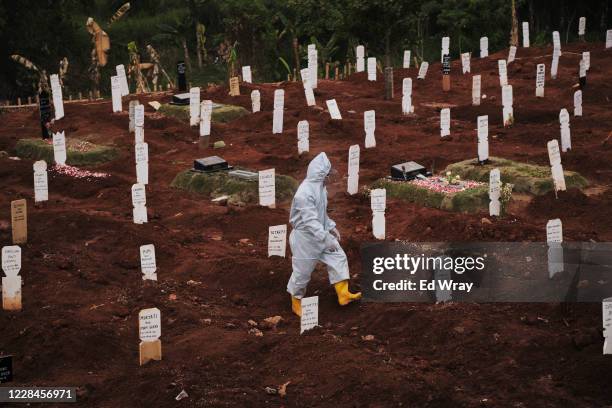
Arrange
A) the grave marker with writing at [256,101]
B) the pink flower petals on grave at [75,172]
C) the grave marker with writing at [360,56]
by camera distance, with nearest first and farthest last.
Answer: the pink flower petals on grave at [75,172] < the grave marker with writing at [256,101] < the grave marker with writing at [360,56]

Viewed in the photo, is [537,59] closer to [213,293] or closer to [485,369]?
[213,293]

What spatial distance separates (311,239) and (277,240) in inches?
52.2

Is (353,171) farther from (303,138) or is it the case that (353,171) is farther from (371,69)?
(371,69)

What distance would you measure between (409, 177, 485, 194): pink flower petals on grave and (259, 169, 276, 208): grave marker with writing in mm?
1768

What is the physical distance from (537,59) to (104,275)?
1534 cm

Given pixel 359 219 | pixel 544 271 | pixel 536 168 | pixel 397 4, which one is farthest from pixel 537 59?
pixel 544 271

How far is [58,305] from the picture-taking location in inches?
376

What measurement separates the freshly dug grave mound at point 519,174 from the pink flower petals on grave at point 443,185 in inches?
16.6

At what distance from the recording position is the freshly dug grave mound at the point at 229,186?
44.6 feet

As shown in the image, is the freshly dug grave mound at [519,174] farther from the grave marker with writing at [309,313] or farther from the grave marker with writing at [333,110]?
the grave marker with writing at [309,313]

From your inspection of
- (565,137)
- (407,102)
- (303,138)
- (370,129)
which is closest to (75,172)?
(303,138)

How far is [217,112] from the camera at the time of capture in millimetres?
18797

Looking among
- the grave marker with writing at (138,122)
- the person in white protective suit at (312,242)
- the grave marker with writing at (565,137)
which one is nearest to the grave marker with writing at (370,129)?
the grave marker with writing at (565,137)

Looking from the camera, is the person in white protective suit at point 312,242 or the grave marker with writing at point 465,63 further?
the grave marker with writing at point 465,63
